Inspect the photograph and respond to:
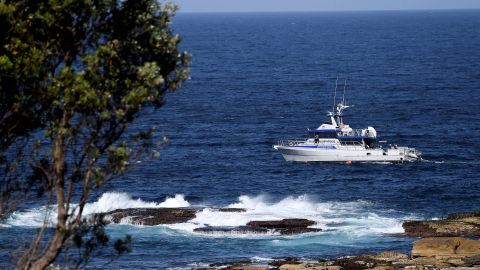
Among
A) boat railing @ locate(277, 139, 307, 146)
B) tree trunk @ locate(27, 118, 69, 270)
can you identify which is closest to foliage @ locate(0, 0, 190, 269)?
tree trunk @ locate(27, 118, 69, 270)

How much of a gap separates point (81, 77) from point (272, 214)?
174ft

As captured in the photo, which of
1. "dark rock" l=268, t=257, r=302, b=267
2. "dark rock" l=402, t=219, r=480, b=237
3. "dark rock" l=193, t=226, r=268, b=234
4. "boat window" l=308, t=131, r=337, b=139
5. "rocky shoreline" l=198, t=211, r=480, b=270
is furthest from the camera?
"boat window" l=308, t=131, r=337, b=139

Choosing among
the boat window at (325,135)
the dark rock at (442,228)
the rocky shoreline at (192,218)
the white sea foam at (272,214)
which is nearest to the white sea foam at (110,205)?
the white sea foam at (272,214)

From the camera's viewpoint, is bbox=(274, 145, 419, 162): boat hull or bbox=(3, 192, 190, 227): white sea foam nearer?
bbox=(3, 192, 190, 227): white sea foam

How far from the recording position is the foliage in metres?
20.0

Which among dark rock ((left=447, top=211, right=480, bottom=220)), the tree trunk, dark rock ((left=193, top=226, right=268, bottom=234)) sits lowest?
the tree trunk

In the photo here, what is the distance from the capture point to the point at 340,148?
9744 cm

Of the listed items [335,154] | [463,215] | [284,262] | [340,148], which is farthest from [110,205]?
[340,148]

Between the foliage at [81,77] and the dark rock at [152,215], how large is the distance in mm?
46217

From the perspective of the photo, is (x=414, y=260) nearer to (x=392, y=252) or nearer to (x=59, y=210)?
(x=392, y=252)

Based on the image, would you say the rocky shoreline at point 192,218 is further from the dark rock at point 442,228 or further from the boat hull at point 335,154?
the boat hull at point 335,154

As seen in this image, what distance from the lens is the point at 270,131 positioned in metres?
115

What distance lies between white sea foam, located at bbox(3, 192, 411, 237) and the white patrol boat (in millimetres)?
18180

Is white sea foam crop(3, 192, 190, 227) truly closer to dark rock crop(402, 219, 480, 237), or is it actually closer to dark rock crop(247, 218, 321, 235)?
dark rock crop(247, 218, 321, 235)
